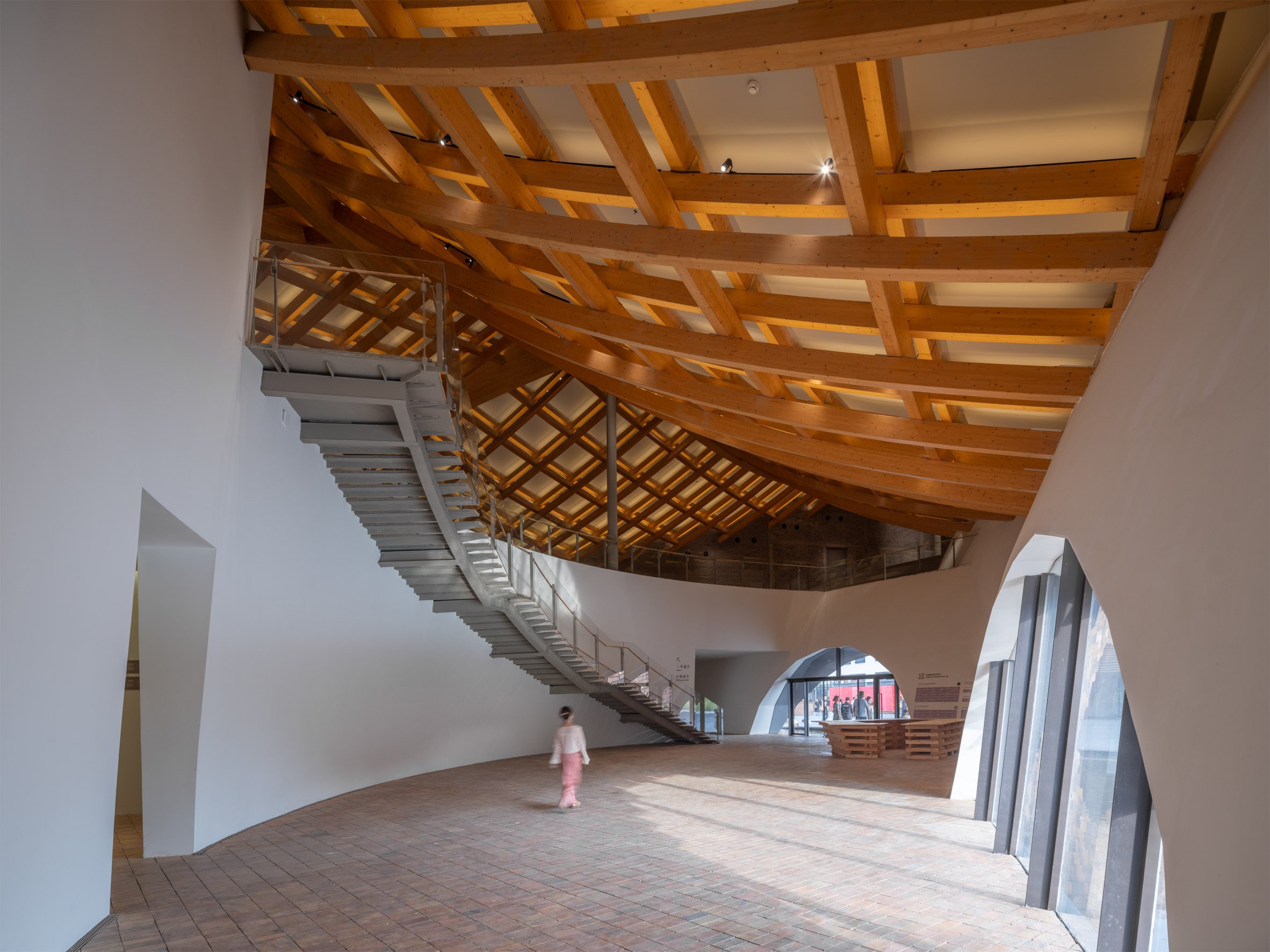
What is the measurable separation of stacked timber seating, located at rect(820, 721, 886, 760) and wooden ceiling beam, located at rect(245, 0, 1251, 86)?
14.1 metres

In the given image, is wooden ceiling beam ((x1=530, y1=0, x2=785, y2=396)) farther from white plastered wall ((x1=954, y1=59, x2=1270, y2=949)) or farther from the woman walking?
the woman walking

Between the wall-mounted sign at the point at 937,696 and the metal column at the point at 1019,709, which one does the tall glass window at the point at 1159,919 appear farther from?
the wall-mounted sign at the point at 937,696

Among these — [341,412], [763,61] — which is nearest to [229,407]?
[341,412]

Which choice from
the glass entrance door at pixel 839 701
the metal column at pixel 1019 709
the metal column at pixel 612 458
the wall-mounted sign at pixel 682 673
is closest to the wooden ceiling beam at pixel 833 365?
the metal column at pixel 1019 709

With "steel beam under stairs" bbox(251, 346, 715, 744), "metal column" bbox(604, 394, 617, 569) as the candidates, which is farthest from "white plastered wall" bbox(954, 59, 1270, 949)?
"metal column" bbox(604, 394, 617, 569)

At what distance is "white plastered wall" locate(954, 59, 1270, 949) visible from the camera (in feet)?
8.59

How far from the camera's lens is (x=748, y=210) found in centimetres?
605

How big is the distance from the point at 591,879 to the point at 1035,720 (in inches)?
167

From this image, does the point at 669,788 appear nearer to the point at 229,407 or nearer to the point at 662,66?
the point at 229,407

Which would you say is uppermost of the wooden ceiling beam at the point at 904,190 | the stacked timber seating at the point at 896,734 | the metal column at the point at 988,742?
the wooden ceiling beam at the point at 904,190

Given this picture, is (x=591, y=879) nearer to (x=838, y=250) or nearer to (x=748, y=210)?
(x=838, y=250)

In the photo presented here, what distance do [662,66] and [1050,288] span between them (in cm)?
321

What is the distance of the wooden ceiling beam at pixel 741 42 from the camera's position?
3.40 m

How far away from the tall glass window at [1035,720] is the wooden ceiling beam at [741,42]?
5.36 metres
